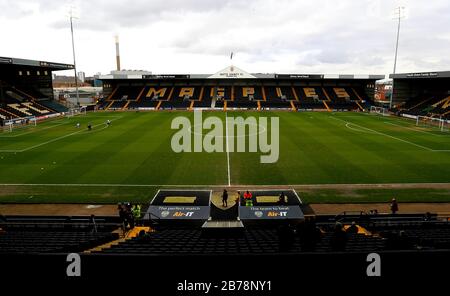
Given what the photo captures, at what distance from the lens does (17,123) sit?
52219 mm

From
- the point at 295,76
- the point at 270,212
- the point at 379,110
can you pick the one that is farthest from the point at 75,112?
the point at 379,110

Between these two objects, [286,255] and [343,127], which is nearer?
[286,255]

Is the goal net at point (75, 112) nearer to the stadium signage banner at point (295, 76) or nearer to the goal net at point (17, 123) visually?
the goal net at point (17, 123)

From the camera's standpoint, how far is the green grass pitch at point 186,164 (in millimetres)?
22469

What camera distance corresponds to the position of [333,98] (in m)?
83.5

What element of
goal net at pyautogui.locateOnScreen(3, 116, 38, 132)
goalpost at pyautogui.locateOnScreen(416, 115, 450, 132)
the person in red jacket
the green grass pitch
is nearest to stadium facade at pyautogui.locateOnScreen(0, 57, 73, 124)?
goal net at pyautogui.locateOnScreen(3, 116, 38, 132)

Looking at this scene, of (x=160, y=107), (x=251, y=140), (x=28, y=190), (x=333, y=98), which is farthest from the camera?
(x=333, y=98)

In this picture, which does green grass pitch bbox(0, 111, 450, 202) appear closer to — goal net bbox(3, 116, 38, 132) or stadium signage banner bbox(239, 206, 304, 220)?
stadium signage banner bbox(239, 206, 304, 220)

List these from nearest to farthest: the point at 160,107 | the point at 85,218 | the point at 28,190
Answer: the point at 85,218 → the point at 28,190 → the point at 160,107

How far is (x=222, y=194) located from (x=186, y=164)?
313 inches
